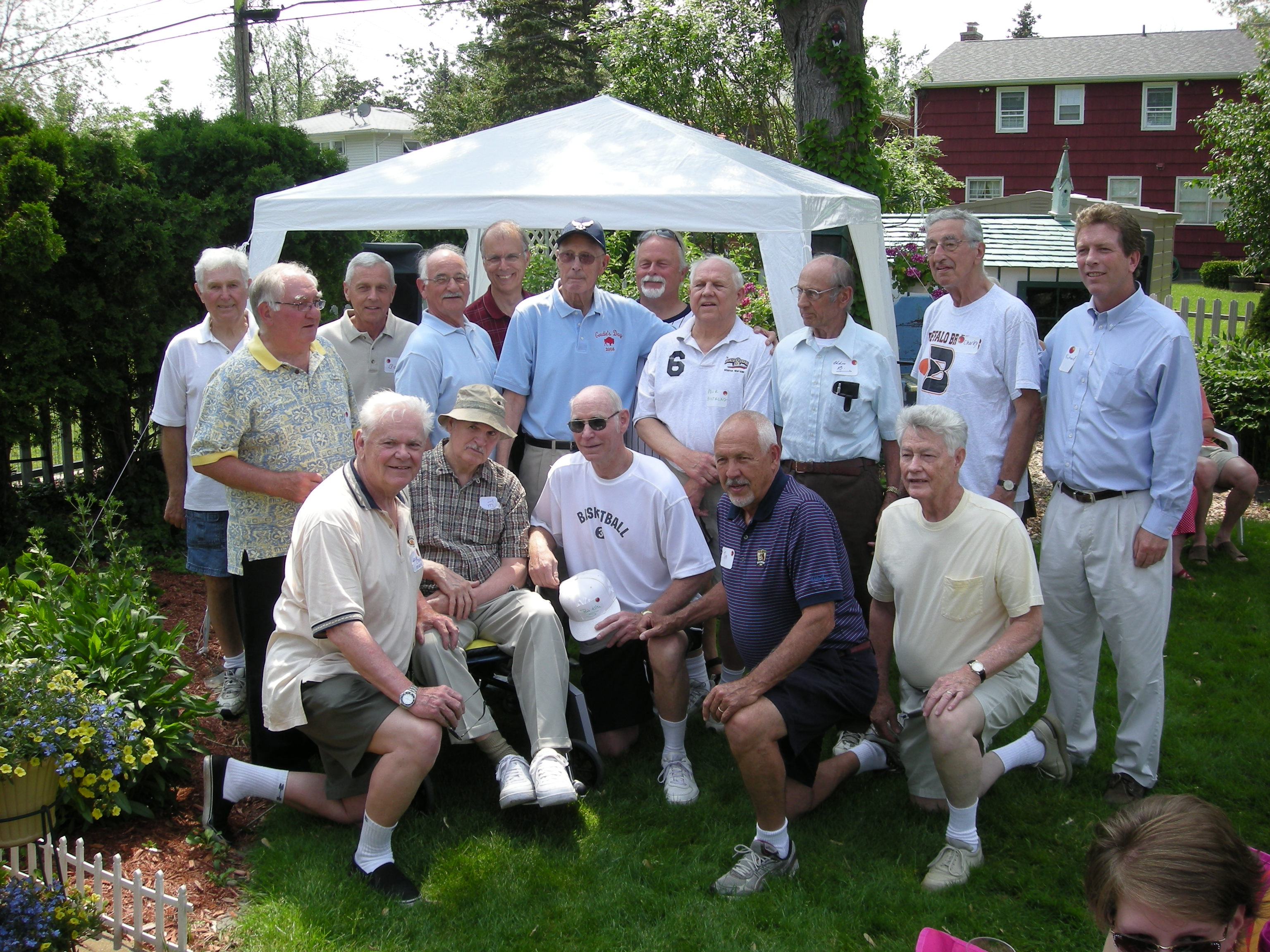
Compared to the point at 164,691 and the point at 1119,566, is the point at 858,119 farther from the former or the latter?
the point at 164,691

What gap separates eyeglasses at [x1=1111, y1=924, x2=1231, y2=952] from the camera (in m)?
1.57

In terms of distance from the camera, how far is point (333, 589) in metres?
3.03

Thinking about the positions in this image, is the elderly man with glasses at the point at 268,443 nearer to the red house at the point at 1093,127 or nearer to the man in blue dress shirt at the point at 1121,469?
the man in blue dress shirt at the point at 1121,469

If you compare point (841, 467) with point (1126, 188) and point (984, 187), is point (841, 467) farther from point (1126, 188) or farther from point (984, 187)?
point (1126, 188)

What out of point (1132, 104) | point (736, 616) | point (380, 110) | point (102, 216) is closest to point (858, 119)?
point (102, 216)

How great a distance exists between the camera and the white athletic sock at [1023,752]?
3.48 metres

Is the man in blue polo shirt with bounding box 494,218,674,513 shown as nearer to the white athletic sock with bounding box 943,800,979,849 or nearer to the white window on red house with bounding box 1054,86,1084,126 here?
the white athletic sock with bounding box 943,800,979,849

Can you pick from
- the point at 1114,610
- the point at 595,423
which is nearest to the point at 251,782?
the point at 595,423

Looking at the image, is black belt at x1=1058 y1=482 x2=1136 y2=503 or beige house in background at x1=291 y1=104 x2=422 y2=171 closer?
black belt at x1=1058 y1=482 x2=1136 y2=503

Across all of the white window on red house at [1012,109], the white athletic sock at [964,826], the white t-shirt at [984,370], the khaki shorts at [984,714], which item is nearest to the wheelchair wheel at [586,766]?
the khaki shorts at [984,714]

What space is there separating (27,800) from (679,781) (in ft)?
6.94

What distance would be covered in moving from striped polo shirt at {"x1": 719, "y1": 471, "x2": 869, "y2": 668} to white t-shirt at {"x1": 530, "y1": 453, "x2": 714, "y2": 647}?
42 centimetres

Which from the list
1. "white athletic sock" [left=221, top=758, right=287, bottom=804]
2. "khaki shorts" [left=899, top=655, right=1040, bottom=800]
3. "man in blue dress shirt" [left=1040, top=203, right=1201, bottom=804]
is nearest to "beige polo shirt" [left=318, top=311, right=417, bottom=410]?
"white athletic sock" [left=221, top=758, right=287, bottom=804]

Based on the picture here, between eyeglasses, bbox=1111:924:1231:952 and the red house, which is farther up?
the red house
